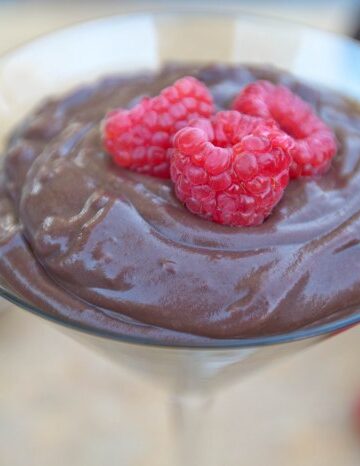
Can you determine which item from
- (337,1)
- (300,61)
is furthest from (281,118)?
(337,1)

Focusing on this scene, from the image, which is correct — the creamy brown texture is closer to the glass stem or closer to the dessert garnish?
the dessert garnish

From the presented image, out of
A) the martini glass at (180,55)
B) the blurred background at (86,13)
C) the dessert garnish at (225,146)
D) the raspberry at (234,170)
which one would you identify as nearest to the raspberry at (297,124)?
the dessert garnish at (225,146)

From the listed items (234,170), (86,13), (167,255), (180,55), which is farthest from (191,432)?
(86,13)

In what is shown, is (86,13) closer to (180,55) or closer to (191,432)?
(180,55)

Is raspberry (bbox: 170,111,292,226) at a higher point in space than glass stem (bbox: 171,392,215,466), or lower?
higher

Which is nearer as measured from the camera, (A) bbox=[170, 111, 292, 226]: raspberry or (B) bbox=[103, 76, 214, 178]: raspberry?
(A) bbox=[170, 111, 292, 226]: raspberry

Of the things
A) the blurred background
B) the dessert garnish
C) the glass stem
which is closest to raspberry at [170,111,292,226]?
the dessert garnish

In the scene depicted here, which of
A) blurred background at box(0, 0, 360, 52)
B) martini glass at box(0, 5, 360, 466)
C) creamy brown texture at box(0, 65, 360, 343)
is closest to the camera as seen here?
creamy brown texture at box(0, 65, 360, 343)

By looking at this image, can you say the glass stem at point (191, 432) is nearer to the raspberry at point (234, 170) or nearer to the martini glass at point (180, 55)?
the martini glass at point (180, 55)
